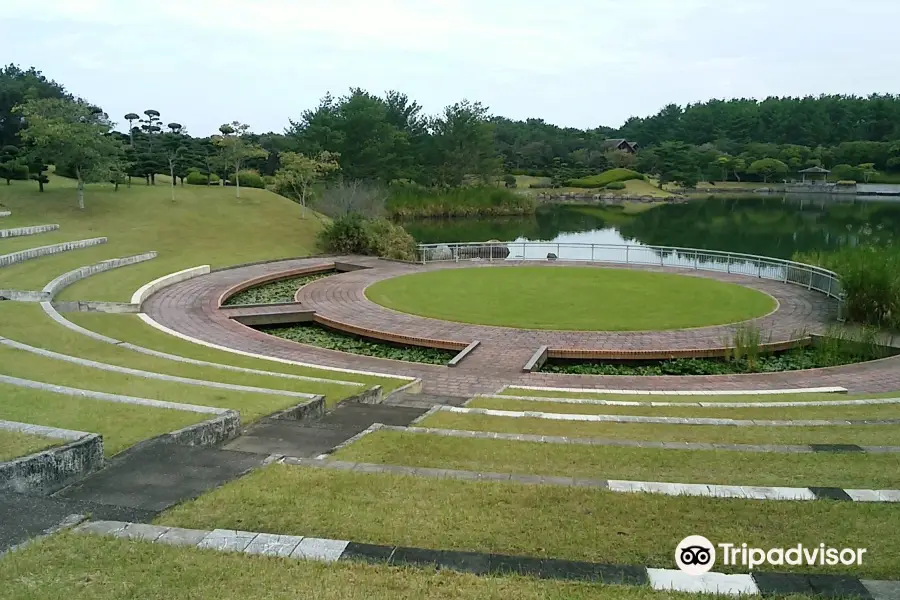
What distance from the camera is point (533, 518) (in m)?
4.45

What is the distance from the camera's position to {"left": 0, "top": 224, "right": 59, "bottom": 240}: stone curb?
82.8 feet

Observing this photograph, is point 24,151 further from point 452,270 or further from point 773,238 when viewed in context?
point 773,238

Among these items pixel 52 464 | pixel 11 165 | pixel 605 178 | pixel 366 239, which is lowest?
pixel 52 464

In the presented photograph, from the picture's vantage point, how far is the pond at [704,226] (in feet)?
139

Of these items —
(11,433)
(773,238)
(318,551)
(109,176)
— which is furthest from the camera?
(773,238)

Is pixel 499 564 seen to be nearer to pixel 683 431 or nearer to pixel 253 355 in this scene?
pixel 683 431

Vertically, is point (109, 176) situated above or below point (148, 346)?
above

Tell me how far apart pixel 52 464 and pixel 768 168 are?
105 meters

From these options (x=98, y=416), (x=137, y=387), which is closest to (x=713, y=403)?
(x=137, y=387)

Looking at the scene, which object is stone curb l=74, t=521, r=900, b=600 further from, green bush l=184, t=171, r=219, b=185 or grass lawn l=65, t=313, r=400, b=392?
green bush l=184, t=171, r=219, b=185

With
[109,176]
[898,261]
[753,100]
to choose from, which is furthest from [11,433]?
[753,100]

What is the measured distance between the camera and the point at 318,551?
3945 mm

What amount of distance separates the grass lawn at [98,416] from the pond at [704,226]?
34.1 m

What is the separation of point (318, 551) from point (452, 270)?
856 inches
